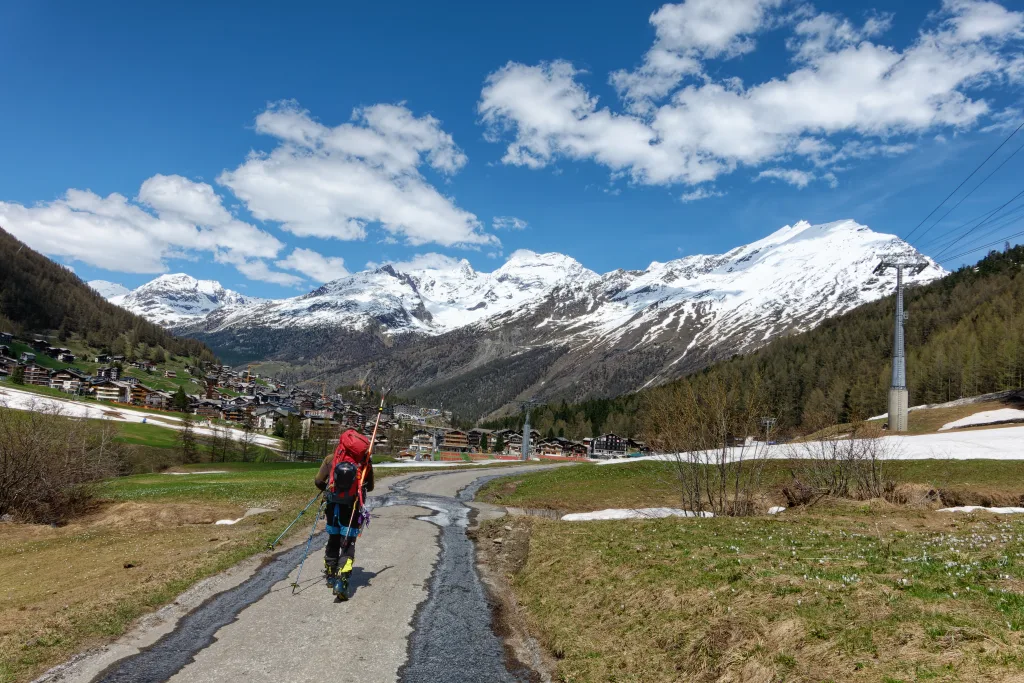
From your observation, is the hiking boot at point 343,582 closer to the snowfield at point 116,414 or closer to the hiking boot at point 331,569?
the hiking boot at point 331,569

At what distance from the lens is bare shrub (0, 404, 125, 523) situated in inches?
1366

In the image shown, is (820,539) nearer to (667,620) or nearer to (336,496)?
(667,620)

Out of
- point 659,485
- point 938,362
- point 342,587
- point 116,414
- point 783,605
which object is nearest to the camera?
point 783,605

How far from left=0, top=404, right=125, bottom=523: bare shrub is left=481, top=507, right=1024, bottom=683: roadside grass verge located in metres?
34.2

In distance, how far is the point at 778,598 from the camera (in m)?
10.7

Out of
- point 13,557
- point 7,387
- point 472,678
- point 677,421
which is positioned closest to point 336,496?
point 472,678

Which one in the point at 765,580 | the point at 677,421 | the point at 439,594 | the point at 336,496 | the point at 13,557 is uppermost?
the point at 677,421

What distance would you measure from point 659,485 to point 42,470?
4246cm

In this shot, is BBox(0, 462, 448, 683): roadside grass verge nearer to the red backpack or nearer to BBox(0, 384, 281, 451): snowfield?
the red backpack

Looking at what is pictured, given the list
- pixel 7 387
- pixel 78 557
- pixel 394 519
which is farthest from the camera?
pixel 7 387

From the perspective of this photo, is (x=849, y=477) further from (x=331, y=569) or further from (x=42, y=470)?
(x=42, y=470)

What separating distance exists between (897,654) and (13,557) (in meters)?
30.1

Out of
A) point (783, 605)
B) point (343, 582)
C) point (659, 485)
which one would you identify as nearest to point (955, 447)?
point (659, 485)

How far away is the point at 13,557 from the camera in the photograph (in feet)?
75.8
